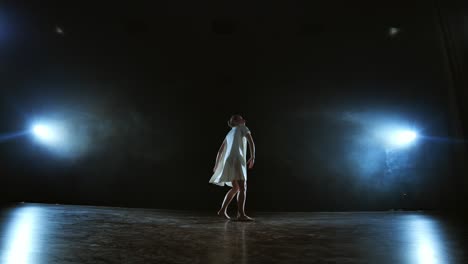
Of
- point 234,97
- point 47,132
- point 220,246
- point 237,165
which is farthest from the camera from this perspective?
point 47,132

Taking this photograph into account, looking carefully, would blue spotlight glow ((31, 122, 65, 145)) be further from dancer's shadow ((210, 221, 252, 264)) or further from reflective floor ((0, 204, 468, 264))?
dancer's shadow ((210, 221, 252, 264))

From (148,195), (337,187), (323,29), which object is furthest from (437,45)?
(148,195)

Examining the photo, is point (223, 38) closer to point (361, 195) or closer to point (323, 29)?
point (323, 29)

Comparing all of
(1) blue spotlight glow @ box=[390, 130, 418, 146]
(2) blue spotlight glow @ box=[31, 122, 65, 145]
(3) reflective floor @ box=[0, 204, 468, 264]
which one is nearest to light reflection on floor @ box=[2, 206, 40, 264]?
(3) reflective floor @ box=[0, 204, 468, 264]

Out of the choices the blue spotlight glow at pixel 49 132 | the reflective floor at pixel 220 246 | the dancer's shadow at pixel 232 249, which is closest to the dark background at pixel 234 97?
the blue spotlight glow at pixel 49 132

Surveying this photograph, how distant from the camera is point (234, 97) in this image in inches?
263

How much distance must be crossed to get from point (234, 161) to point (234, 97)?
2488 mm

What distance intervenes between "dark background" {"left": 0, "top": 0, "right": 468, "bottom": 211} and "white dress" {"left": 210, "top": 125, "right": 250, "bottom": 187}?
2.02 metres

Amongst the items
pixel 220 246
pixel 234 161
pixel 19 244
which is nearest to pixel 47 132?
pixel 234 161

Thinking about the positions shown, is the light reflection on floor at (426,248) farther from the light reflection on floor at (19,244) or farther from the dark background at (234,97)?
the dark background at (234,97)

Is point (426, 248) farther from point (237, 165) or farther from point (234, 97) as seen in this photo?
point (234, 97)

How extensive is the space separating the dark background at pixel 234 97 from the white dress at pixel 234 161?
2022mm

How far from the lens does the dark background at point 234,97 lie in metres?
6.31

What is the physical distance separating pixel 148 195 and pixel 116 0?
3.77 meters
